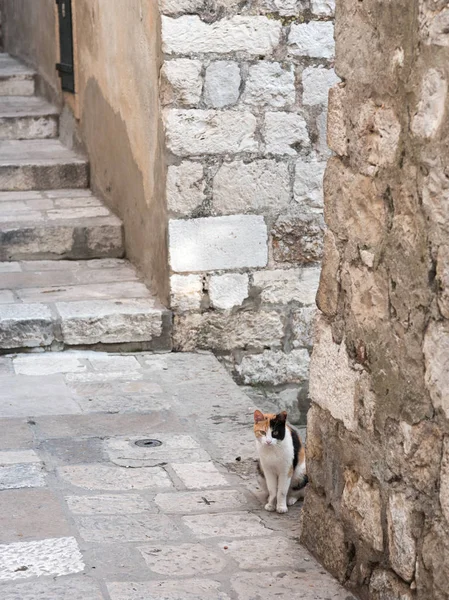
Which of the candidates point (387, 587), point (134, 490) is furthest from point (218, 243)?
point (387, 587)

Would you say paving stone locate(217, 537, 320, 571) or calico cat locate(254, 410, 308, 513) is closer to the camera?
paving stone locate(217, 537, 320, 571)

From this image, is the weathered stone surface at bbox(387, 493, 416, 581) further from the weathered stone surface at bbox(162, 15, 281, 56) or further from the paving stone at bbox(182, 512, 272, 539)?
the weathered stone surface at bbox(162, 15, 281, 56)

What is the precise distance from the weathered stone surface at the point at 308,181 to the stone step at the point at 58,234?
137 centimetres

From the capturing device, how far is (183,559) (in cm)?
326

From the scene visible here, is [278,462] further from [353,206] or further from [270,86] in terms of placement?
[270,86]

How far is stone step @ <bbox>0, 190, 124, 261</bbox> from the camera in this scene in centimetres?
648

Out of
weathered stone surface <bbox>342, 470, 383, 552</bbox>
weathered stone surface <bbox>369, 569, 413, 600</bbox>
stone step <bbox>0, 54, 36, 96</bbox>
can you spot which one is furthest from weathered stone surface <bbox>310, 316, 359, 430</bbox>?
stone step <bbox>0, 54, 36, 96</bbox>

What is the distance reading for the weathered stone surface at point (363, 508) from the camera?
9.58 ft

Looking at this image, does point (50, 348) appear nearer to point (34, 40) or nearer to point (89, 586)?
point (89, 586)

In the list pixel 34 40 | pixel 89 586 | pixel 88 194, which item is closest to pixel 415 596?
pixel 89 586

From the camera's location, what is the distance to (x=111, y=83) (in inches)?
261

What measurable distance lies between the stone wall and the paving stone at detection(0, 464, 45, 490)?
1.04m

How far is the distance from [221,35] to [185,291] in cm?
127

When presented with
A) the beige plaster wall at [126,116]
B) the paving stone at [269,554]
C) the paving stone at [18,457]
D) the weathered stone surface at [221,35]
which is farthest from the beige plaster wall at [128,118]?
the paving stone at [269,554]
